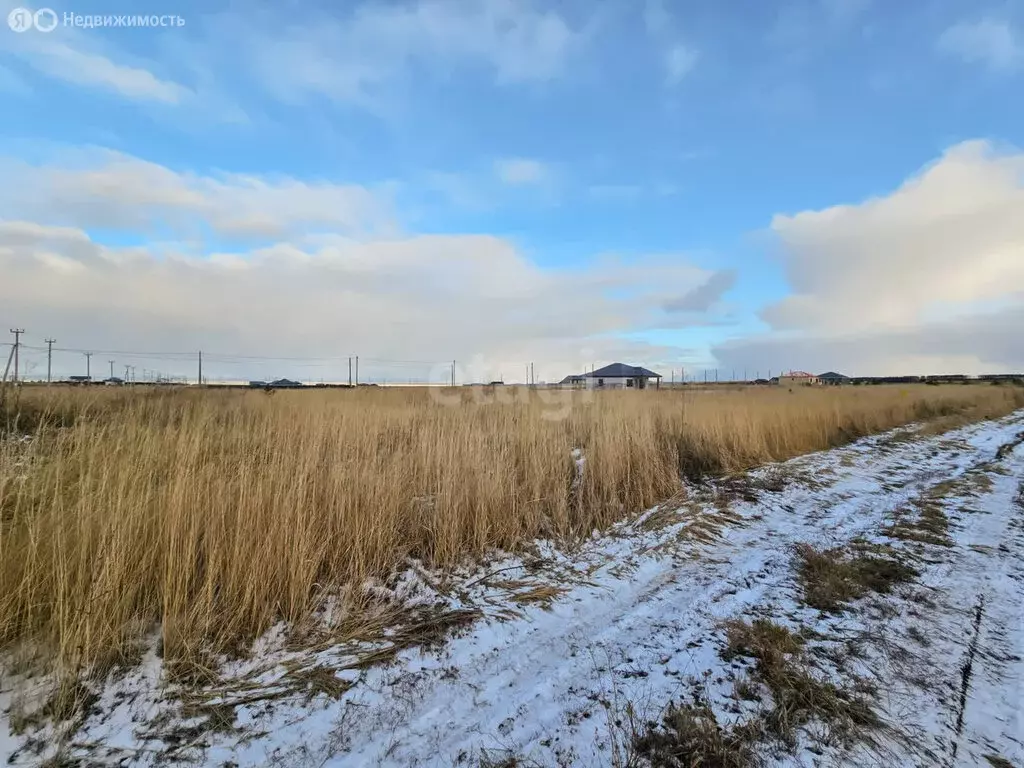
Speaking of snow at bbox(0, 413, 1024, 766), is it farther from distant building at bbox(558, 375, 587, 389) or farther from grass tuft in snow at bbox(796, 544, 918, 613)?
distant building at bbox(558, 375, 587, 389)

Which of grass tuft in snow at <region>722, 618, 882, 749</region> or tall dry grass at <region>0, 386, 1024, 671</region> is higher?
tall dry grass at <region>0, 386, 1024, 671</region>

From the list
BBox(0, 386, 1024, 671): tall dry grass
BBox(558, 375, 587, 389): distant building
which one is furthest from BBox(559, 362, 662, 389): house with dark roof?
BBox(0, 386, 1024, 671): tall dry grass

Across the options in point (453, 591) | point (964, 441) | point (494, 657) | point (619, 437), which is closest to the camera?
point (494, 657)

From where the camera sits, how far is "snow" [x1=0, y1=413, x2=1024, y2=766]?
1814 mm

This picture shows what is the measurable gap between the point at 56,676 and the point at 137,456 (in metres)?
2.09

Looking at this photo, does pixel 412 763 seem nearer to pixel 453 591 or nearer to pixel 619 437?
pixel 453 591

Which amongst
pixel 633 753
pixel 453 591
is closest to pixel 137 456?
pixel 453 591

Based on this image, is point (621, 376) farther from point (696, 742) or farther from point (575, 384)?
point (696, 742)

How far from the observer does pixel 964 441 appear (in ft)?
37.2

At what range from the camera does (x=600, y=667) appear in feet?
7.67

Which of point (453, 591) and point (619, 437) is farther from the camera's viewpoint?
point (619, 437)

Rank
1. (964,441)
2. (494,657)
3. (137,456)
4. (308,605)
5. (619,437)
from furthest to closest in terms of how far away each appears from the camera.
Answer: (964,441)
(619,437)
(137,456)
(308,605)
(494,657)

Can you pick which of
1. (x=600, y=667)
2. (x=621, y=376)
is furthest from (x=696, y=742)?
(x=621, y=376)

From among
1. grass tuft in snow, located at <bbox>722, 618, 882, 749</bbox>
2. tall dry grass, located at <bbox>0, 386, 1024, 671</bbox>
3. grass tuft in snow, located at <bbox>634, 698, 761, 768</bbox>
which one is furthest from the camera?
tall dry grass, located at <bbox>0, 386, 1024, 671</bbox>
